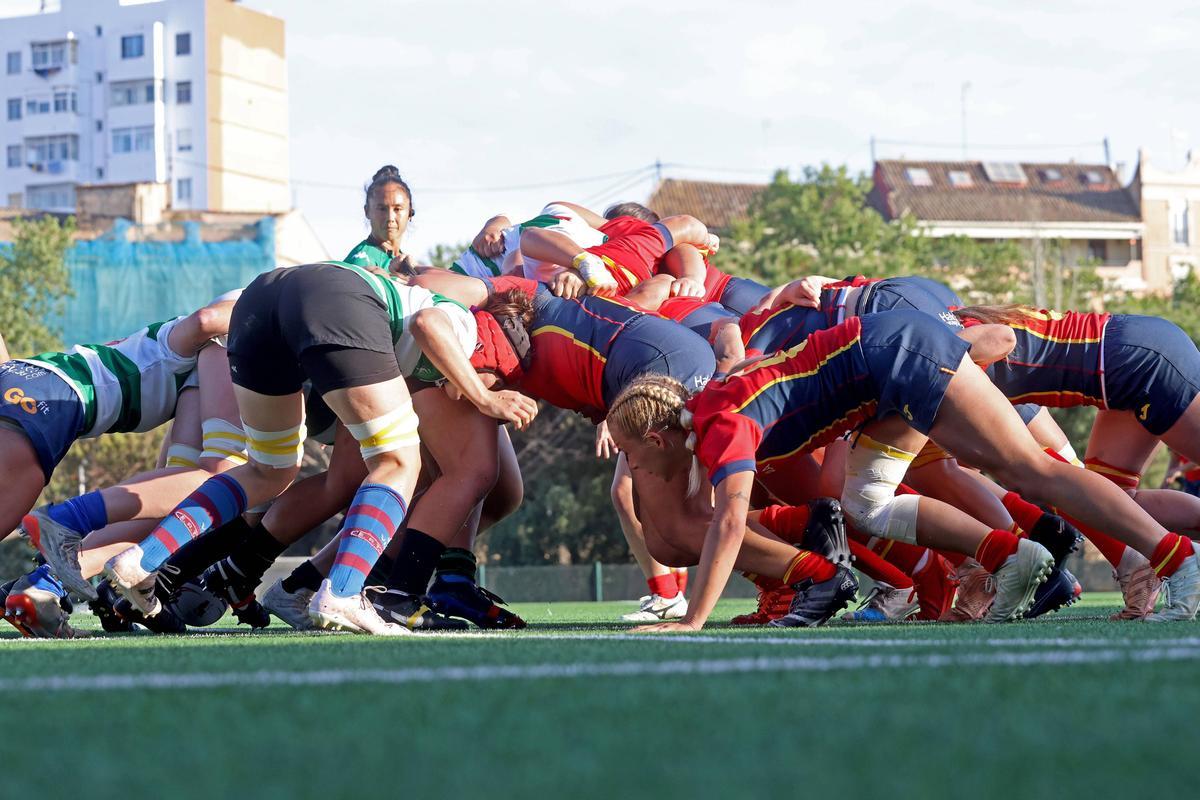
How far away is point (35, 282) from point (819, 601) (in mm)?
33024

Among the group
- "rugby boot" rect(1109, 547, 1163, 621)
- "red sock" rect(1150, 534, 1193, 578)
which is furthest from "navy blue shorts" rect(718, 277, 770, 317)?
"red sock" rect(1150, 534, 1193, 578)

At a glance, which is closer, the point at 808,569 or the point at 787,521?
the point at 808,569

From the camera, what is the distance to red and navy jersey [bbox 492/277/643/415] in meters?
5.90

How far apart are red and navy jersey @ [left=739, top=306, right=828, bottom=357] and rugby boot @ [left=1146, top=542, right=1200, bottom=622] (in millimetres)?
1683

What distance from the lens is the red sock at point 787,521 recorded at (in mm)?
5926

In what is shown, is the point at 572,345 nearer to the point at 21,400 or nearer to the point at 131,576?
the point at 131,576

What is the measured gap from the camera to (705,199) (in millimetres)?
62312

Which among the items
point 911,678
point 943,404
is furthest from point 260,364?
point 911,678

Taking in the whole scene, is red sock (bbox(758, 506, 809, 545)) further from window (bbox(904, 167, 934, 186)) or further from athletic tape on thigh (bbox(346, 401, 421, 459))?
window (bbox(904, 167, 934, 186))

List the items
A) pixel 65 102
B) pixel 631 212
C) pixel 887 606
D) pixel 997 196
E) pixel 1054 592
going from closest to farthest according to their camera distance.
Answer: pixel 1054 592 → pixel 887 606 → pixel 631 212 → pixel 997 196 → pixel 65 102

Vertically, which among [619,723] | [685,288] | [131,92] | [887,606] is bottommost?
[887,606]

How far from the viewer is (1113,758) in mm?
1989

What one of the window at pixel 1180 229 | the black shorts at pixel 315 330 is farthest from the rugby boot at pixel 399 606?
the window at pixel 1180 229

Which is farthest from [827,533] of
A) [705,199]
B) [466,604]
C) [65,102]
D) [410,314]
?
[65,102]
